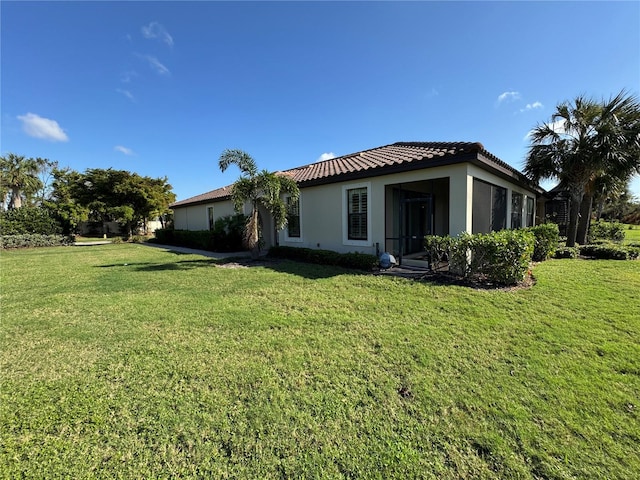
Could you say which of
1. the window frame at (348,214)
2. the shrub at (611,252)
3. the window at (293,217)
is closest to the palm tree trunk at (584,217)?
the shrub at (611,252)

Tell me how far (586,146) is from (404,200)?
882 centimetres

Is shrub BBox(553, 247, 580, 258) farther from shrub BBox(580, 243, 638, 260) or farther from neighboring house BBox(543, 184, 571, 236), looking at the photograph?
neighboring house BBox(543, 184, 571, 236)

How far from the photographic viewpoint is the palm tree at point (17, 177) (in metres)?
30.8

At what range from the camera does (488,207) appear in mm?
9672

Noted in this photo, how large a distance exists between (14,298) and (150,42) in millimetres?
9790

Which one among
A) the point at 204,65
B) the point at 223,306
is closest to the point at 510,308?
the point at 223,306

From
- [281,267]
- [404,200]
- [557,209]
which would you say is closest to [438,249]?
[404,200]

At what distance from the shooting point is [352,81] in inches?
489

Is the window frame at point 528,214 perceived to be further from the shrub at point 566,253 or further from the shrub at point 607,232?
the shrub at point 566,253

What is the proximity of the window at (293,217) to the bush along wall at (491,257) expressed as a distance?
709 centimetres

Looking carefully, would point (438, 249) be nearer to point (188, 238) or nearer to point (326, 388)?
point (326, 388)

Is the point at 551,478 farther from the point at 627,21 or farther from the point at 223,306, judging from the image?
the point at 627,21

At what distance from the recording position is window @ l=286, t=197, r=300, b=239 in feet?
41.0

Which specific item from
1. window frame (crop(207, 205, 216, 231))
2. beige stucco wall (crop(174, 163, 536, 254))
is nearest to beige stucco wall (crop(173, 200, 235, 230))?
window frame (crop(207, 205, 216, 231))
